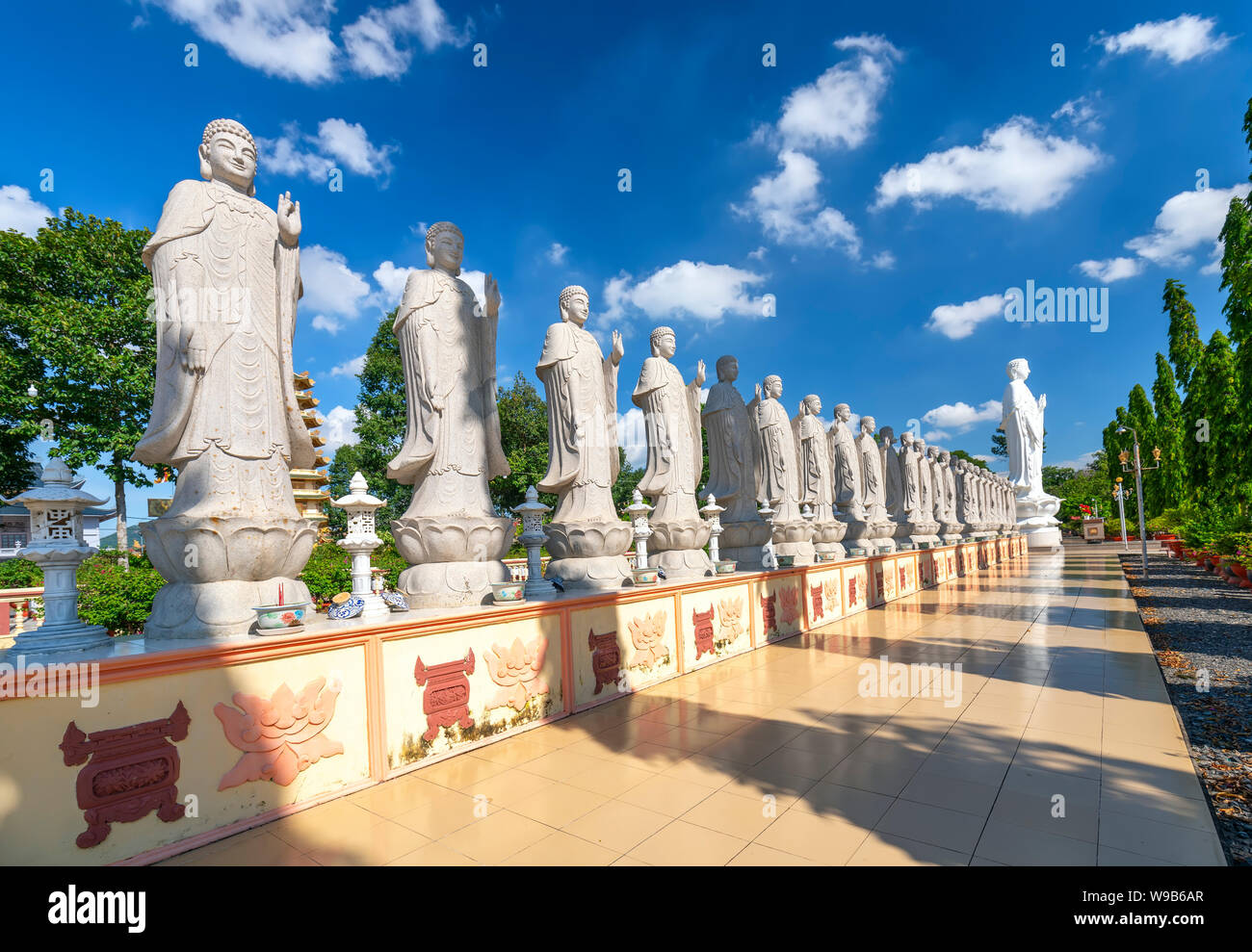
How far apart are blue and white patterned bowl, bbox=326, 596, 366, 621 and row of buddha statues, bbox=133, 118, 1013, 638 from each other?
26cm

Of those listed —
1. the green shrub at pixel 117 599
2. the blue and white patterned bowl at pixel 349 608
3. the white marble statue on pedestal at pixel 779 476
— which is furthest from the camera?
the white marble statue on pedestal at pixel 779 476

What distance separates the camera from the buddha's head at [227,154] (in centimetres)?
382

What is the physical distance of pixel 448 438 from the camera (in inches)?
197

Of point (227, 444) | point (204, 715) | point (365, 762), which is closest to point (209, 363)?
point (227, 444)

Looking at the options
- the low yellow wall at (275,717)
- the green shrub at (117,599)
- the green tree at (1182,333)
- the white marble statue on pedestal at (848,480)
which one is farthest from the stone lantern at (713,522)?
the green tree at (1182,333)

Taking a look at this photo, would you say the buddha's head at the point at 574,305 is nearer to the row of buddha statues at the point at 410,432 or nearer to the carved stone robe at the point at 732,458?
the row of buddha statues at the point at 410,432

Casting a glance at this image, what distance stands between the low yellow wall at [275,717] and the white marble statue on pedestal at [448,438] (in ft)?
2.80

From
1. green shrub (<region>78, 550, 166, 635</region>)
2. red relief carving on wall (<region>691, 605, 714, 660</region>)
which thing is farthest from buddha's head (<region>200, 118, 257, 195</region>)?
green shrub (<region>78, 550, 166, 635</region>)

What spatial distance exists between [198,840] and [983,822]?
3.57 m

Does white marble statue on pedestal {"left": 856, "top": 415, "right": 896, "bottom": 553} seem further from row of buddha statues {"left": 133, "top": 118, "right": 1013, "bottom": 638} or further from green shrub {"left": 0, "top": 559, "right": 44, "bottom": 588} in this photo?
green shrub {"left": 0, "top": 559, "right": 44, "bottom": 588}

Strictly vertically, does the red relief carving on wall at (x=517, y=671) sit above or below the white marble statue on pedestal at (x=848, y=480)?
below

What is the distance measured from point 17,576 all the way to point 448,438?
12.2m

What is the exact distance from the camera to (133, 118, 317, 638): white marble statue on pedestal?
3.36 meters
